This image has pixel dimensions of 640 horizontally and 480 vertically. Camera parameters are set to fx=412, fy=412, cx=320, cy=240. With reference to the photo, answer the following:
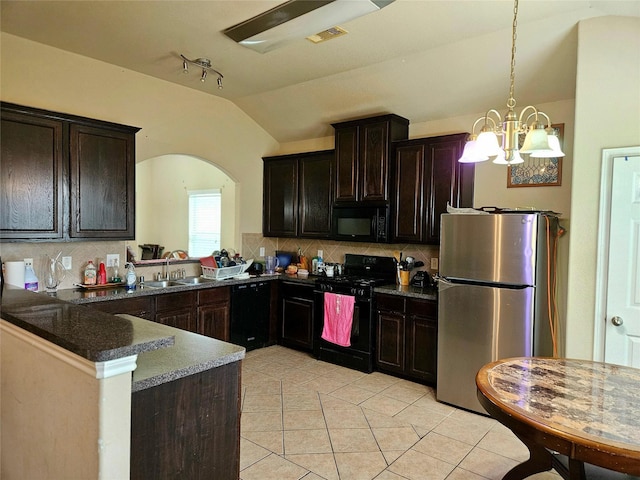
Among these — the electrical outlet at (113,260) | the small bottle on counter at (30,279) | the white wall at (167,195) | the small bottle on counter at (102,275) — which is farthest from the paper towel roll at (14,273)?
the white wall at (167,195)

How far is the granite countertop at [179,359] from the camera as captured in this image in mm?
1512

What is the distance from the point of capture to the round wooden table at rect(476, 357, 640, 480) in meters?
1.44

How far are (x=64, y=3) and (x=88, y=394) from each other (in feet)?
9.21

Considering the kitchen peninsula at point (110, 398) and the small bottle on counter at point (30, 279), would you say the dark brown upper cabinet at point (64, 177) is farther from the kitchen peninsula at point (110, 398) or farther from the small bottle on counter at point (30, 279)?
the kitchen peninsula at point (110, 398)

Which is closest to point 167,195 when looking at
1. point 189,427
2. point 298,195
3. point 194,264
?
point 194,264

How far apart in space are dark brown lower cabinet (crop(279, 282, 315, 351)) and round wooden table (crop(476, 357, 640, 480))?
275cm

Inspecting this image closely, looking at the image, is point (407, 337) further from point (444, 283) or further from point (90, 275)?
point (90, 275)

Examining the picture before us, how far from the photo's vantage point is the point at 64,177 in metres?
3.33

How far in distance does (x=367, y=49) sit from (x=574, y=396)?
2935mm

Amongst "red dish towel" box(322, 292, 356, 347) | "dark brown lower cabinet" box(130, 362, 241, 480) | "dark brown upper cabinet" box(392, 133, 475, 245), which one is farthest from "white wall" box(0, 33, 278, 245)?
"dark brown lower cabinet" box(130, 362, 241, 480)

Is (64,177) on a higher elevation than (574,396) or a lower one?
higher

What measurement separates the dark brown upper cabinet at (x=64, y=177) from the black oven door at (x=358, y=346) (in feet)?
7.49

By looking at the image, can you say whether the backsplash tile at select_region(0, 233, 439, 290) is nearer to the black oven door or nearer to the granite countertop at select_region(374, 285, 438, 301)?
the granite countertop at select_region(374, 285, 438, 301)

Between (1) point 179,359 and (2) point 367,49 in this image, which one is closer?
(1) point 179,359
